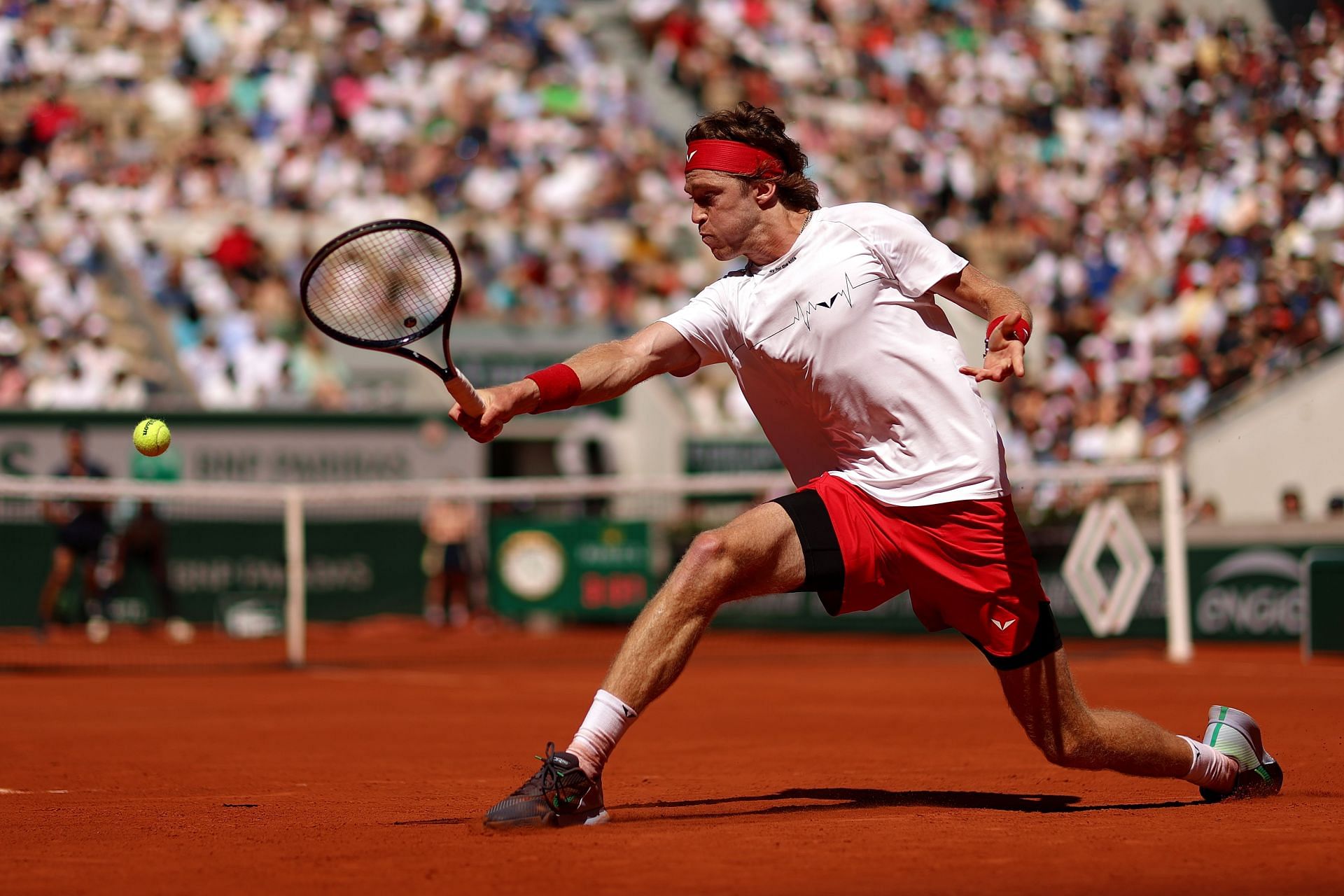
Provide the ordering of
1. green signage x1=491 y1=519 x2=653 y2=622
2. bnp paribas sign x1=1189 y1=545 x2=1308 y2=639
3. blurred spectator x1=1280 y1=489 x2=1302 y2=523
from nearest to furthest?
bnp paribas sign x1=1189 y1=545 x2=1308 y2=639 < blurred spectator x1=1280 y1=489 x2=1302 y2=523 < green signage x1=491 y1=519 x2=653 y2=622

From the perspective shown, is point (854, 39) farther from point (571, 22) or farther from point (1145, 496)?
point (1145, 496)

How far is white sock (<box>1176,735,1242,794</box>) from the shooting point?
5961 millimetres

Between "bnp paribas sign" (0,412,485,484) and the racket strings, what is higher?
the racket strings

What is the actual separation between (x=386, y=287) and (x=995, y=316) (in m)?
1.91

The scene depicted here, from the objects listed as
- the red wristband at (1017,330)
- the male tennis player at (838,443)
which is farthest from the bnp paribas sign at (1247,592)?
the red wristband at (1017,330)

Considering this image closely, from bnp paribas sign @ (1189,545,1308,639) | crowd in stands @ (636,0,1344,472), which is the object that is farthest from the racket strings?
crowd in stands @ (636,0,1344,472)

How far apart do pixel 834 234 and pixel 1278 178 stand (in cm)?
1837

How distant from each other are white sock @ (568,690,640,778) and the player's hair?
1.65 metres

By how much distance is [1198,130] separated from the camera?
25.5 m

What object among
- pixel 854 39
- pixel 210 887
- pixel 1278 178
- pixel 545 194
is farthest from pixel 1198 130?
pixel 210 887

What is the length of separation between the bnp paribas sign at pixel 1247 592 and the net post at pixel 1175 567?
3.55ft

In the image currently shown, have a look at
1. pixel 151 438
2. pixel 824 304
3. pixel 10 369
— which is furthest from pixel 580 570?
pixel 824 304

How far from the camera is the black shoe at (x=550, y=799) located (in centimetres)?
539

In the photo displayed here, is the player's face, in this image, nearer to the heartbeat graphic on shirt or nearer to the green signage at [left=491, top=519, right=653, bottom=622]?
the heartbeat graphic on shirt
